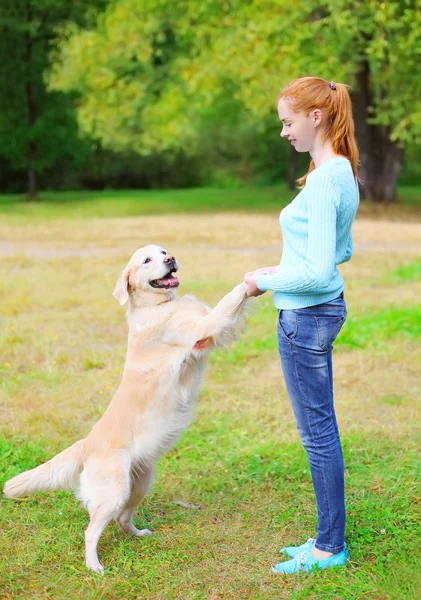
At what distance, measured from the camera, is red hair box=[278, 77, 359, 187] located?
11.1 feet

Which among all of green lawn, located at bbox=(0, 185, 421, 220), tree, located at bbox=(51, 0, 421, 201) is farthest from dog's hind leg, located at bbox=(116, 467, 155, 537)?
green lawn, located at bbox=(0, 185, 421, 220)

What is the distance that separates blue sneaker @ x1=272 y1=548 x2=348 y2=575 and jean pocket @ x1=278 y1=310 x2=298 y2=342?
118 cm

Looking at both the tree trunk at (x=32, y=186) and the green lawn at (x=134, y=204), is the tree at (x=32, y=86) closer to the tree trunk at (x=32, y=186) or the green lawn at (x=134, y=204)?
the tree trunk at (x=32, y=186)

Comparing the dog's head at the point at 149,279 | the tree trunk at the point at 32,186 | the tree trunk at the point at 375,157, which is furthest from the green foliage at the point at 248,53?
the dog's head at the point at 149,279

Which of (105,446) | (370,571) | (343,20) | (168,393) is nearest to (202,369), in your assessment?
(168,393)

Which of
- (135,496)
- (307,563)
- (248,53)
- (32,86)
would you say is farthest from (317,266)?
(32,86)

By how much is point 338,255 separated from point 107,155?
3893 centimetres

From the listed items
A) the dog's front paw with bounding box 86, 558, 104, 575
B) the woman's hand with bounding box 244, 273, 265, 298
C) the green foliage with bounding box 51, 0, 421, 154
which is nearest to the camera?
the woman's hand with bounding box 244, 273, 265, 298

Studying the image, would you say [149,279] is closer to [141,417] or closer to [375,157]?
[141,417]

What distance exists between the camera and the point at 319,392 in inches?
142

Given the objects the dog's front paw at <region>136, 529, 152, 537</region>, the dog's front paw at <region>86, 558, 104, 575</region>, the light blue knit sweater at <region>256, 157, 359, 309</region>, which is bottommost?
the dog's front paw at <region>136, 529, 152, 537</region>

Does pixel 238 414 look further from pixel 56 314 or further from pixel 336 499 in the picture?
pixel 56 314

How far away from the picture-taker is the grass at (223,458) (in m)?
3.91

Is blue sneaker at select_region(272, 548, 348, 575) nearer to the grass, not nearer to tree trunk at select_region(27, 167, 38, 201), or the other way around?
the grass
